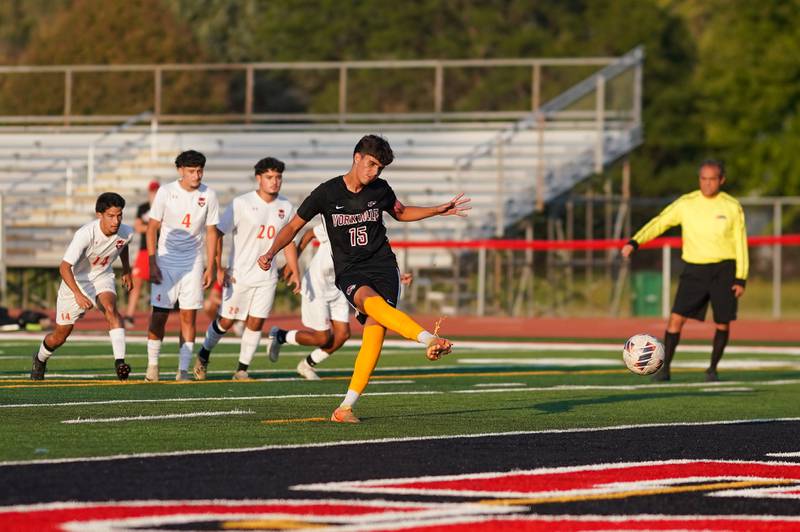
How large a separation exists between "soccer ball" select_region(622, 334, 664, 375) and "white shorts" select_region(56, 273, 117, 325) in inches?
161

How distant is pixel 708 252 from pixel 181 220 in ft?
16.1

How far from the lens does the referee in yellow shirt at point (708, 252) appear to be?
16.2 meters

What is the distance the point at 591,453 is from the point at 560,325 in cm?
1919

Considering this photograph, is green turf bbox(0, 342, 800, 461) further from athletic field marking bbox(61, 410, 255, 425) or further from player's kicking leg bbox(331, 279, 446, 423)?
player's kicking leg bbox(331, 279, 446, 423)

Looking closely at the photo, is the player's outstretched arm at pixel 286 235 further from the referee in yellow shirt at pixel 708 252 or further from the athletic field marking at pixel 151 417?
the referee in yellow shirt at pixel 708 252

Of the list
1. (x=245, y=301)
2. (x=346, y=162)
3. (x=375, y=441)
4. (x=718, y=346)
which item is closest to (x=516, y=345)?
(x=718, y=346)

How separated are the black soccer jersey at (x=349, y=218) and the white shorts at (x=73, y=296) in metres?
3.41

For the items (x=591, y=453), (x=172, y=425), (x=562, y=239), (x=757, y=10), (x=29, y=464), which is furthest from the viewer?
(x=757, y=10)

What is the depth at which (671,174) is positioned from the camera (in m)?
53.1

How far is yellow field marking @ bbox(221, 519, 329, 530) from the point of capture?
22.0 feet

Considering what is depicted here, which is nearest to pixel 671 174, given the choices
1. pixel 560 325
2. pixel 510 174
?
pixel 510 174

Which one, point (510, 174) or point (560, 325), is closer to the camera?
point (560, 325)

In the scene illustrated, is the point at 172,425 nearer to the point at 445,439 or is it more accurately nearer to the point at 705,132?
the point at 445,439

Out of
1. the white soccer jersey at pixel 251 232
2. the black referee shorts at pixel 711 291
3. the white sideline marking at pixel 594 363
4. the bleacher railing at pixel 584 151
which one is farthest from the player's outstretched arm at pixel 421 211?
the bleacher railing at pixel 584 151
